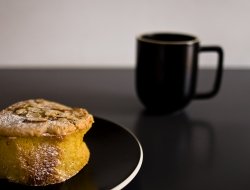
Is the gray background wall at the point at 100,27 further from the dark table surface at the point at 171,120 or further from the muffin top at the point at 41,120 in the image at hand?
the muffin top at the point at 41,120

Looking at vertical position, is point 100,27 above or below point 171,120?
above

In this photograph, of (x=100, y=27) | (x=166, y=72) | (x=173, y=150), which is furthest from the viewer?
(x=100, y=27)

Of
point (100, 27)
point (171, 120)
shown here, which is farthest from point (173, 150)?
point (100, 27)

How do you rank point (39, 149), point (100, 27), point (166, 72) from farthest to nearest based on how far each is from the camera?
point (100, 27) → point (166, 72) → point (39, 149)

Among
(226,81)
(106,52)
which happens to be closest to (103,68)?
(106,52)

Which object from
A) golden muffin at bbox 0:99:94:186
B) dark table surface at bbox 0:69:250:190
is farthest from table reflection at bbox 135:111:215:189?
golden muffin at bbox 0:99:94:186

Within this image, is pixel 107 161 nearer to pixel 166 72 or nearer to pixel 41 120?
pixel 41 120

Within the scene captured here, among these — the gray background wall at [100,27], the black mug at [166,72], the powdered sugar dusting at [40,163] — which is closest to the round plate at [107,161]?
the powdered sugar dusting at [40,163]

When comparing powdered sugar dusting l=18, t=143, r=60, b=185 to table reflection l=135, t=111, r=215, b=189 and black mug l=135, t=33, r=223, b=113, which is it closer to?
table reflection l=135, t=111, r=215, b=189

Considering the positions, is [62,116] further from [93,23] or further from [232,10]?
[232,10]
